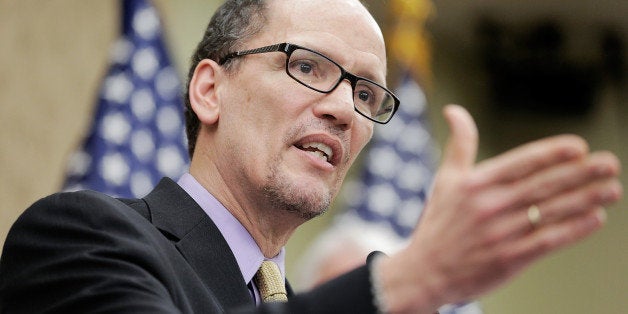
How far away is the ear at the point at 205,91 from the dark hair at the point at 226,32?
4 centimetres

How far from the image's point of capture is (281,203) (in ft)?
7.27

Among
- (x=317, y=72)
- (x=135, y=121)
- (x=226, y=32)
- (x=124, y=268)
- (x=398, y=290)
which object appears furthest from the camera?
(x=135, y=121)

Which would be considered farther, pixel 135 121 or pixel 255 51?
pixel 135 121

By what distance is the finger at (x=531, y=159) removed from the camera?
1146 mm

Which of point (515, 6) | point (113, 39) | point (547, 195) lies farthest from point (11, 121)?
point (515, 6)

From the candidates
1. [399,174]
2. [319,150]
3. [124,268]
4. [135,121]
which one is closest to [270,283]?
[319,150]

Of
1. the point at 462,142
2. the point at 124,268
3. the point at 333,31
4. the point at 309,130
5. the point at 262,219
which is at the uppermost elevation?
the point at 333,31

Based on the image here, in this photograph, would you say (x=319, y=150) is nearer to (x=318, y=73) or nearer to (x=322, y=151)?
(x=322, y=151)

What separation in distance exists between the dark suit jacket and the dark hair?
2.07 feet

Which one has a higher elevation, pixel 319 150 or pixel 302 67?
pixel 302 67

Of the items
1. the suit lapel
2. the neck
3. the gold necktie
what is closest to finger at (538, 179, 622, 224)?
the suit lapel

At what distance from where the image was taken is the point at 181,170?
4.87 meters

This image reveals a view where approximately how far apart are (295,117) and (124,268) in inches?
32.2

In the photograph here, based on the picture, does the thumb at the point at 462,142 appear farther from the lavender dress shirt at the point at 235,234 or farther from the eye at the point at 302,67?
the eye at the point at 302,67
